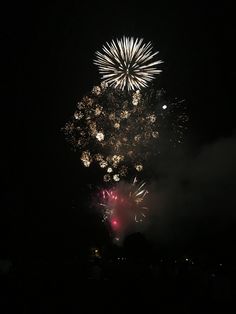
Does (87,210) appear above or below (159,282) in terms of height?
above

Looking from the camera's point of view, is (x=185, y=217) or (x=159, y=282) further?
(x=185, y=217)

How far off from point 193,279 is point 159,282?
0.83 metres

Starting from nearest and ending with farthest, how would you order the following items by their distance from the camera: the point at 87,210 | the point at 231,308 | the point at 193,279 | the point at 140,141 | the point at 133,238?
1. the point at 231,308
2. the point at 193,279
3. the point at 133,238
4. the point at 140,141
5. the point at 87,210

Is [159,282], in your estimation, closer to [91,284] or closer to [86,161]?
[91,284]

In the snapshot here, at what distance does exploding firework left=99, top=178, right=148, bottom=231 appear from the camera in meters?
23.5

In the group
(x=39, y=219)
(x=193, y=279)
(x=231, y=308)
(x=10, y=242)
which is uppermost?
(x=39, y=219)

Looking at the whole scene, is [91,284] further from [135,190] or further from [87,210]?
[87,210]

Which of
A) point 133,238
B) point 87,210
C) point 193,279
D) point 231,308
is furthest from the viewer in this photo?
point 87,210

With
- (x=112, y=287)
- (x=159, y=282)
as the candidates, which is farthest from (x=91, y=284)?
(x=159, y=282)

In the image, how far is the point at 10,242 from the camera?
16.3 metres

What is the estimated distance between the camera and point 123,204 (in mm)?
23375

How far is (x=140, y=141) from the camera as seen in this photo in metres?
21.1

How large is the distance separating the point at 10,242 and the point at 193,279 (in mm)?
9646

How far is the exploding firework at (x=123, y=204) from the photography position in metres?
23.5
